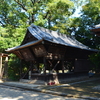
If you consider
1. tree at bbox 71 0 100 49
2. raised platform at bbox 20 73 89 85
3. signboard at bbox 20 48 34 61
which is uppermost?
tree at bbox 71 0 100 49

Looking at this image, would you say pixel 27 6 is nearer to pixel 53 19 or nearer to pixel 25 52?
pixel 53 19

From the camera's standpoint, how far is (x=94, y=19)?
744 inches

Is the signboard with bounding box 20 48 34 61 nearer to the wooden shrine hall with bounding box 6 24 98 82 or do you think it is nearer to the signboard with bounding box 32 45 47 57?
the wooden shrine hall with bounding box 6 24 98 82

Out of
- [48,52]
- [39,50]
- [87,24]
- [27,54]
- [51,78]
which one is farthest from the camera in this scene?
[87,24]

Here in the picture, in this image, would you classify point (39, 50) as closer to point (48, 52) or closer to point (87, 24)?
point (48, 52)

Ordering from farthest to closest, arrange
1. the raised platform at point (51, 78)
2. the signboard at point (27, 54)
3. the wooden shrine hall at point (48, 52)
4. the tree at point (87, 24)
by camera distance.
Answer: the tree at point (87, 24), the signboard at point (27, 54), the raised platform at point (51, 78), the wooden shrine hall at point (48, 52)

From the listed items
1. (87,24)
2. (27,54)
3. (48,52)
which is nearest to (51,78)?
(48,52)

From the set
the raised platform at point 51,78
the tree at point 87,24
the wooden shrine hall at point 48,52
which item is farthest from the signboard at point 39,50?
the tree at point 87,24

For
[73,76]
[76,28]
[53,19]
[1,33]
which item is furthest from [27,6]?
[73,76]

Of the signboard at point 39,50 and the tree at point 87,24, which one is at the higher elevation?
the tree at point 87,24

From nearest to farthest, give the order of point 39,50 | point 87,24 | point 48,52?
point 48,52
point 39,50
point 87,24

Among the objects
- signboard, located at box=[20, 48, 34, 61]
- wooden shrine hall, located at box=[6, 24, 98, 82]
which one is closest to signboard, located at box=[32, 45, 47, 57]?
wooden shrine hall, located at box=[6, 24, 98, 82]

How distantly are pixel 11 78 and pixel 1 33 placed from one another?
19.5 feet

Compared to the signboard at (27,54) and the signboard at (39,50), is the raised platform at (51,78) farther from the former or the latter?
the signboard at (39,50)
